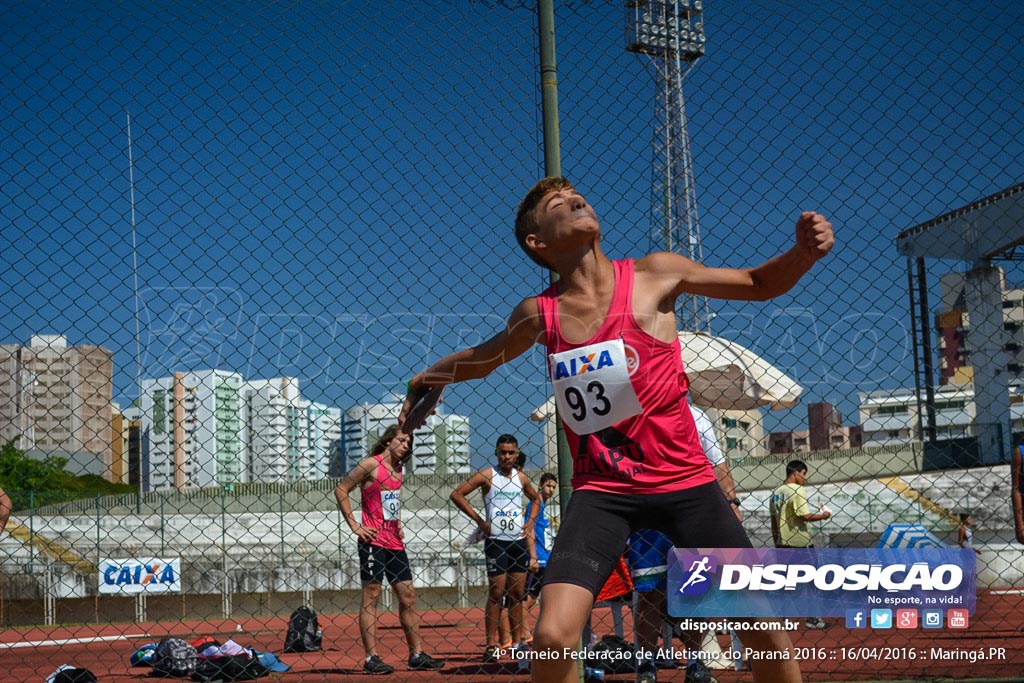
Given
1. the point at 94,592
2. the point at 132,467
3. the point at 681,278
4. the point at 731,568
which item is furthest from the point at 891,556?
the point at 94,592

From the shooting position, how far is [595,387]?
331cm

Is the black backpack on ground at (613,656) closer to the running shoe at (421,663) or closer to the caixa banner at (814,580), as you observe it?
the running shoe at (421,663)

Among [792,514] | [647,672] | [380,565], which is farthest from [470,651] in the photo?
[647,672]

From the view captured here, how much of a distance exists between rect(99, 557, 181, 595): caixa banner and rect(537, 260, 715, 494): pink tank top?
43.5ft

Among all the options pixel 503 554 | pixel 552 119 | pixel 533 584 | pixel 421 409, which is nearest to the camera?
pixel 421 409

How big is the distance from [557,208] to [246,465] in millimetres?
3131

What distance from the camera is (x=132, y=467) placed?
→ 570 cm

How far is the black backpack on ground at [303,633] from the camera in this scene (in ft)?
32.5

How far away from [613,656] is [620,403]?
303 centimetres

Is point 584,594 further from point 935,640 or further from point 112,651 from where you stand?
point 112,651

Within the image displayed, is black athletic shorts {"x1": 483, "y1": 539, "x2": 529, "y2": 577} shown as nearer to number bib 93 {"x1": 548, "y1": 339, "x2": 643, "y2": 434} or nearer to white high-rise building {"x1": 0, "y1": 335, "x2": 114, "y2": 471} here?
white high-rise building {"x1": 0, "y1": 335, "x2": 114, "y2": 471}

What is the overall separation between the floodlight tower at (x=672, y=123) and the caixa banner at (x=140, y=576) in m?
10.8

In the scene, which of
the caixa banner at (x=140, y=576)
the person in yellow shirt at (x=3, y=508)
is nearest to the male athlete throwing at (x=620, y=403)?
the person in yellow shirt at (x=3, y=508)

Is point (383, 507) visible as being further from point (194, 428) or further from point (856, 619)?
point (856, 619)
